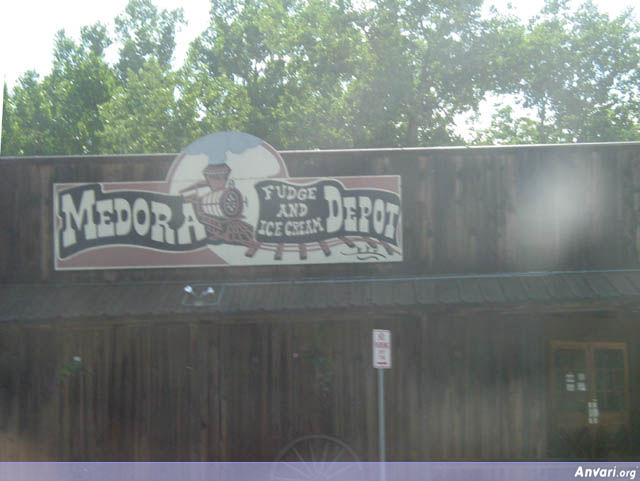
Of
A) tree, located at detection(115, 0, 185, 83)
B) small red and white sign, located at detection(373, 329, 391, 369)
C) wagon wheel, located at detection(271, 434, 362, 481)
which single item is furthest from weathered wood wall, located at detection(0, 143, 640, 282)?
tree, located at detection(115, 0, 185, 83)

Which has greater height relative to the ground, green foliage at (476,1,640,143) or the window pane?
green foliage at (476,1,640,143)

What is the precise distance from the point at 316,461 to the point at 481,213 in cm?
425

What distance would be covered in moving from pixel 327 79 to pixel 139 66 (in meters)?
20.9

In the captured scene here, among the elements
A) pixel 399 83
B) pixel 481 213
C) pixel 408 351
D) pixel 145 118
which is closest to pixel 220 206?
pixel 408 351

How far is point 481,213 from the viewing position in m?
10.8

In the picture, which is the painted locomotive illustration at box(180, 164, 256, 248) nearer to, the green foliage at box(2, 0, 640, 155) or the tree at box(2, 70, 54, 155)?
the green foliage at box(2, 0, 640, 155)

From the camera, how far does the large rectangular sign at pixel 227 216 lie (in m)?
10.8

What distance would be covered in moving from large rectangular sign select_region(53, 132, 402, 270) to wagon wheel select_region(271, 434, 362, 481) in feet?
8.42

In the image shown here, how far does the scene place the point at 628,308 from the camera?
31.9ft

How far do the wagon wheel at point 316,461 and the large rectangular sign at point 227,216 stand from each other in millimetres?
2565

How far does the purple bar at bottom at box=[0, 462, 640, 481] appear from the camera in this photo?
10219 mm

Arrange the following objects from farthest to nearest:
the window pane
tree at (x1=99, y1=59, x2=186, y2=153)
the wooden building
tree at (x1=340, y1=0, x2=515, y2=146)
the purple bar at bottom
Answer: tree at (x1=99, y1=59, x2=186, y2=153) < tree at (x1=340, y1=0, x2=515, y2=146) < the window pane < the wooden building < the purple bar at bottom

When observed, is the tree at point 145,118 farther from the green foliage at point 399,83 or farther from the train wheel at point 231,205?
the train wheel at point 231,205

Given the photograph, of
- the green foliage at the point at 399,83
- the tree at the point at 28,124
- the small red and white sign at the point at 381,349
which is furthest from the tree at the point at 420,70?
the small red and white sign at the point at 381,349
